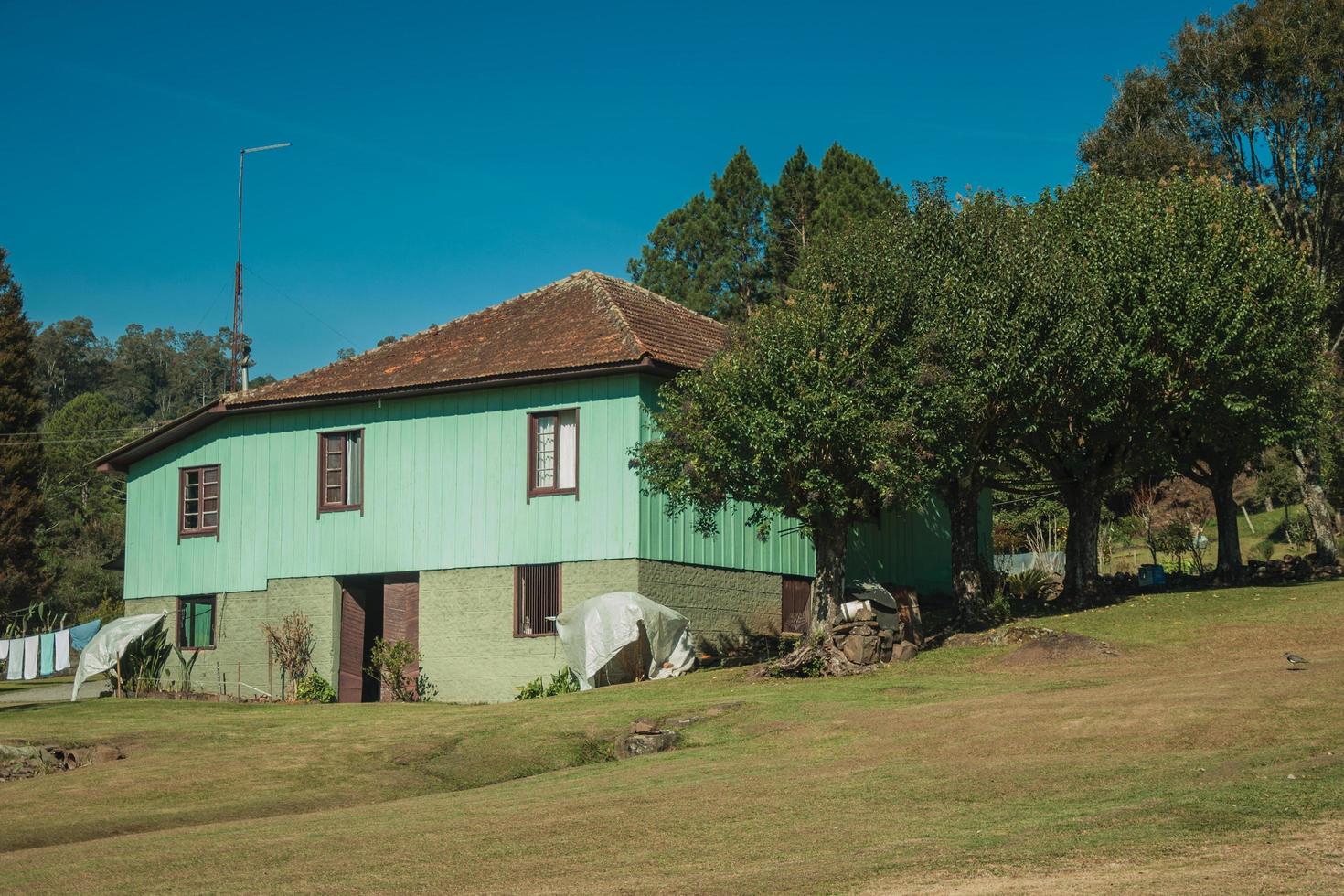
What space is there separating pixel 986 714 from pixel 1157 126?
27.6 metres

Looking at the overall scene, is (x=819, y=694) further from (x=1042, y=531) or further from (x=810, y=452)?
(x=1042, y=531)

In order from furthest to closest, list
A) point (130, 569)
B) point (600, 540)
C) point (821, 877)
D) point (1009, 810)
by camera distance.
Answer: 1. point (130, 569)
2. point (600, 540)
3. point (1009, 810)
4. point (821, 877)

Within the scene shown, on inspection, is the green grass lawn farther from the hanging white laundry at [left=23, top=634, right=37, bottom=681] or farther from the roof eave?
the hanging white laundry at [left=23, top=634, right=37, bottom=681]

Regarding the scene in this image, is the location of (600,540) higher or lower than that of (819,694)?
higher

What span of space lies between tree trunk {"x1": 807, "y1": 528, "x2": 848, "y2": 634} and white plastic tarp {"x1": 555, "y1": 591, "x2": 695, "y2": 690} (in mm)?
2883

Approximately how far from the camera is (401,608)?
30.3m

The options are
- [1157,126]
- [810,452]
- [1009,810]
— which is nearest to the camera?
[1009,810]

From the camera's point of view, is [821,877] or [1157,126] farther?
[1157,126]

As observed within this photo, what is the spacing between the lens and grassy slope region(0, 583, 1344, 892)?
1075cm

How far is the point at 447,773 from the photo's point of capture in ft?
59.1

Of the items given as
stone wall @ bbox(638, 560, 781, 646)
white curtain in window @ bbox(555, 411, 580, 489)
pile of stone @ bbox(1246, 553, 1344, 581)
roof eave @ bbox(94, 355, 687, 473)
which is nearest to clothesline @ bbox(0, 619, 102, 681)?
roof eave @ bbox(94, 355, 687, 473)

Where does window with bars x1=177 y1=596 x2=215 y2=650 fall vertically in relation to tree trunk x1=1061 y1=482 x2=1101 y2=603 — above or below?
below

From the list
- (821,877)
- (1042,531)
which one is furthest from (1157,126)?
(821,877)

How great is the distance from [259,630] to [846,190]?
2748 centimetres
